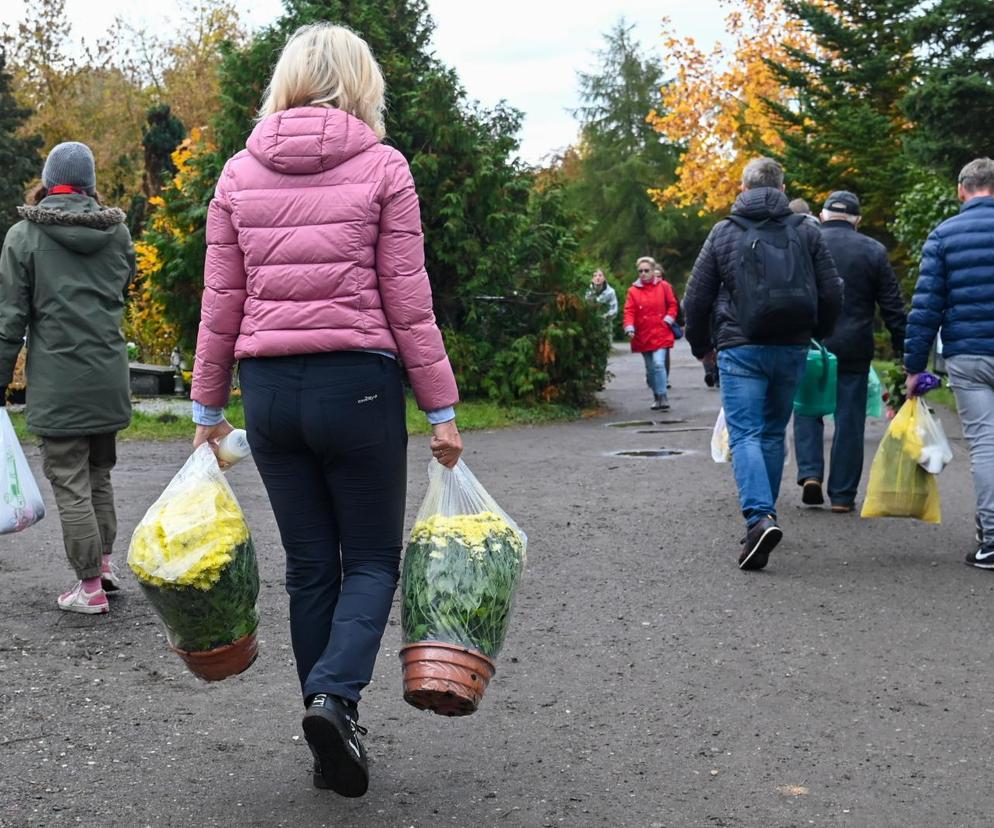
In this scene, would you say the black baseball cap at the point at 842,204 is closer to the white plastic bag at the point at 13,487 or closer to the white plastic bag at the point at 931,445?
the white plastic bag at the point at 931,445

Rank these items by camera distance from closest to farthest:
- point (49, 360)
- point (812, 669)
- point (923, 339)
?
point (812, 669)
point (49, 360)
point (923, 339)

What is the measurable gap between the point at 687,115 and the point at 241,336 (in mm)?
36120

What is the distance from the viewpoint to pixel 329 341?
3.68 meters

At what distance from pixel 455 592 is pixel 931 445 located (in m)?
4.43

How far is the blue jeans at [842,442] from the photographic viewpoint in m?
8.70

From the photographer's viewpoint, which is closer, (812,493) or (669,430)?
(812,493)

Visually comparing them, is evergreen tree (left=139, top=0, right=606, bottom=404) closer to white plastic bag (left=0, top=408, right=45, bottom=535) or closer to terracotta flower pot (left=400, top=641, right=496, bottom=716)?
white plastic bag (left=0, top=408, right=45, bottom=535)

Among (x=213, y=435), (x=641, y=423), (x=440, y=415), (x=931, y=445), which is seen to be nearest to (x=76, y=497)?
(x=213, y=435)

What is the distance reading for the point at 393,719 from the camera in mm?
4613

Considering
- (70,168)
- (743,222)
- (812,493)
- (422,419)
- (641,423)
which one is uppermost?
(70,168)

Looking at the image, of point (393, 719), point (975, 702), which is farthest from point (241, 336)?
point (975, 702)

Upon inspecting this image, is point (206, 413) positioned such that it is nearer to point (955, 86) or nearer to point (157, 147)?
point (955, 86)

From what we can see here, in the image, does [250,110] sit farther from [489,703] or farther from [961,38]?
[489,703]

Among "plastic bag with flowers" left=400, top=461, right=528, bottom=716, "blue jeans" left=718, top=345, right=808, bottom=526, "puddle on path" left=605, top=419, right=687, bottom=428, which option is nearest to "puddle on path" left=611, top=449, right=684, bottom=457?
"puddle on path" left=605, top=419, right=687, bottom=428
